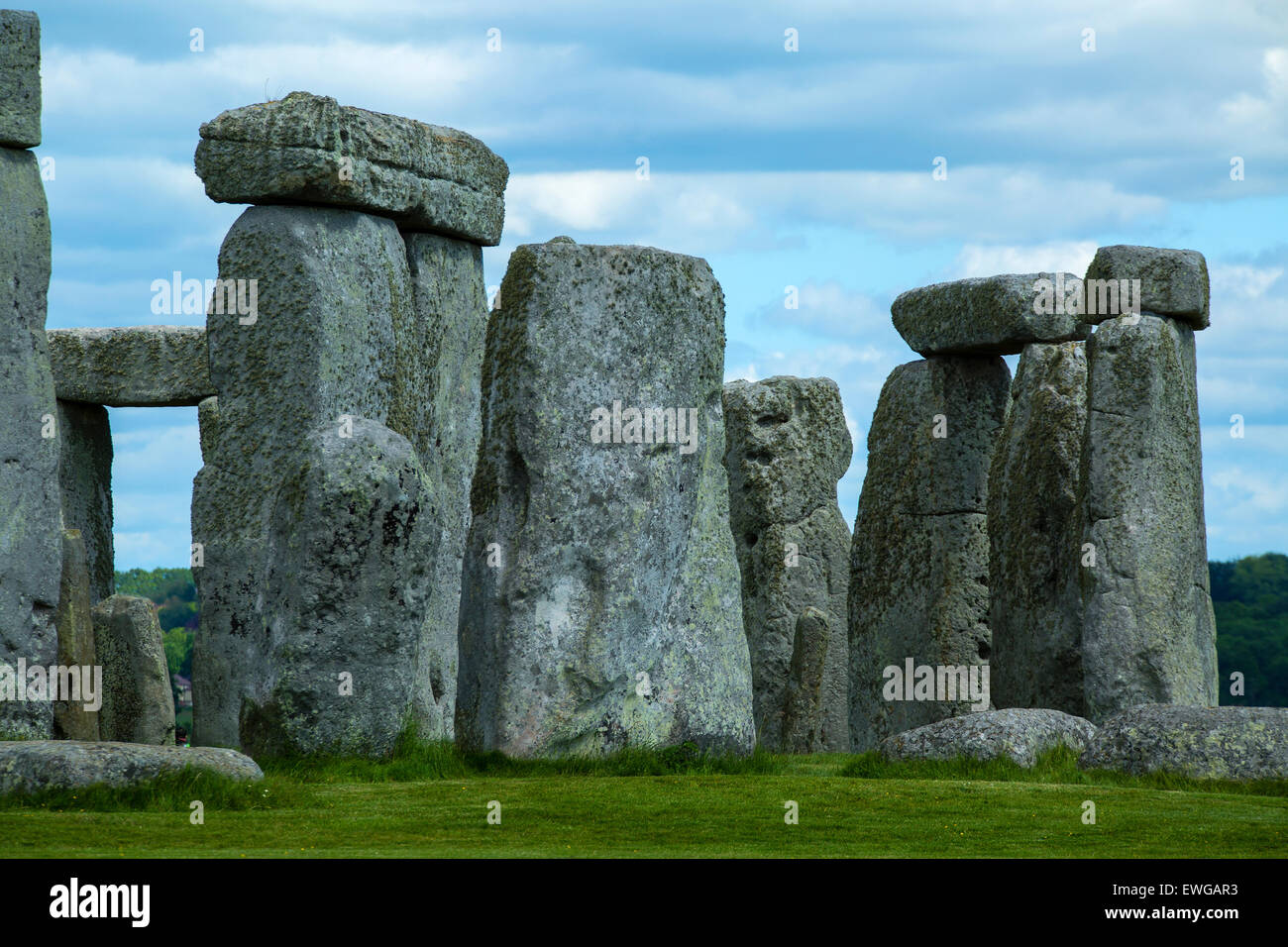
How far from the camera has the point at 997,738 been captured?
40.1 feet

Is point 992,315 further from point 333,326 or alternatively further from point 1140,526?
point 333,326

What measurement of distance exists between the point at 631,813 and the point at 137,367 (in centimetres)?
1228

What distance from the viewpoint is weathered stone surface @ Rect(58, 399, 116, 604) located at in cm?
2086

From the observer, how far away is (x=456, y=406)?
1705 centimetres

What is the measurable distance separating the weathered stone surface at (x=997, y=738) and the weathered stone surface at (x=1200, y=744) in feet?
1.15

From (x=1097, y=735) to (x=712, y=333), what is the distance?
3471 mm

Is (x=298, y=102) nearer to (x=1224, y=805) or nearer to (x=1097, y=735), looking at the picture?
(x=1097, y=735)

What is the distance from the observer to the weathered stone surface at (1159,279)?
15234 mm

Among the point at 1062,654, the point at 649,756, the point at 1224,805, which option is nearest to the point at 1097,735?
the point at 1224,805

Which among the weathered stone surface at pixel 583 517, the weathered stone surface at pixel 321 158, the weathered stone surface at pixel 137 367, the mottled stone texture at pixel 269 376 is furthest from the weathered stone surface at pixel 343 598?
the weathered stone surface at pixel 137 367

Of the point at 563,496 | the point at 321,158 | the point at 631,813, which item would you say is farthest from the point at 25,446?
the point at 631,813

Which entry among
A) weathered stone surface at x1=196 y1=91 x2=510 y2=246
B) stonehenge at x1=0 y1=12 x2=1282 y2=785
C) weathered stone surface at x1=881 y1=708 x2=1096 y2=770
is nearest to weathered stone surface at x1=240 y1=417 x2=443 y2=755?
stonehenge at x1=0 y1=12 x2=1282 y2=785

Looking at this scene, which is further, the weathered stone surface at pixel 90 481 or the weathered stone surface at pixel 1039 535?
the weathered stone surface at pixel 90 481

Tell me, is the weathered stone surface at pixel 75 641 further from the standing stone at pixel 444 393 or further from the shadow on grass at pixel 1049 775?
the shadow on grass at pixel 1049 775
